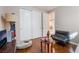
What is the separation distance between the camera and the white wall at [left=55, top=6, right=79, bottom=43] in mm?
1719

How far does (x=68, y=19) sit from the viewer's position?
1.72 metres

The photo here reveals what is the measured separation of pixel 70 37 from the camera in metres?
1.75

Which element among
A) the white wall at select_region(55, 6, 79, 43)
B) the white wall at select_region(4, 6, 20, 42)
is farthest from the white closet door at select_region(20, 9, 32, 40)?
the white wall at select_region(55, 6, 79, 43)

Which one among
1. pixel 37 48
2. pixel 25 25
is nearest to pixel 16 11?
pixel 25 25

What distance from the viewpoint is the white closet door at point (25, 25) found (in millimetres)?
1712

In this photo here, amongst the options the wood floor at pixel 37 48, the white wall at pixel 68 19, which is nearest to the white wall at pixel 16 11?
the wood floor at pixel 37 48

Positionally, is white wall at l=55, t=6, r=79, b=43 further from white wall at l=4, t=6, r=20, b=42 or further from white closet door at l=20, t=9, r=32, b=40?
white wall at l=4, t=6, r=20, b=42

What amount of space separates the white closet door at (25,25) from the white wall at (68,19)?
41 cm

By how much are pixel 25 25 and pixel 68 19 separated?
627mm

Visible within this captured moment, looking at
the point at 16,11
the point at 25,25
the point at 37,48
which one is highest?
the point at 16,11

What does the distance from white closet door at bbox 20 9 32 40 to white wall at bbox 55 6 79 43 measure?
0.41 meters

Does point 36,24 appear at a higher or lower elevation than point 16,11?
lower

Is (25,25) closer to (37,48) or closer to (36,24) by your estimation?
(36,24)
